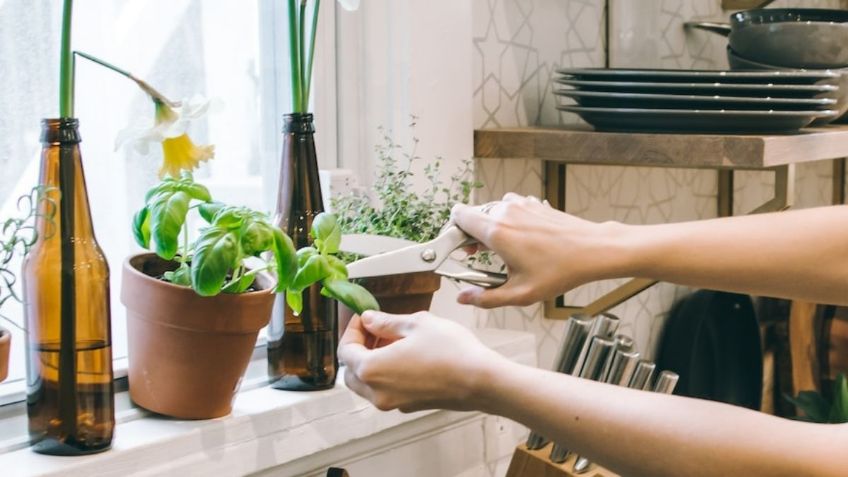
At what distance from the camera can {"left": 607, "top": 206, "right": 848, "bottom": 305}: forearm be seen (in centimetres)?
99

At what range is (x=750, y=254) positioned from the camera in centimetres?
98

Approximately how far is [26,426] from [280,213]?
0.31 m

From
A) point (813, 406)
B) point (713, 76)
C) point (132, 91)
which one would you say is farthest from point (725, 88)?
point (813, 406)

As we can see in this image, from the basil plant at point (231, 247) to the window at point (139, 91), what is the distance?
0.12m

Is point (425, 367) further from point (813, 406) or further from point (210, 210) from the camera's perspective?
point (813, 406)

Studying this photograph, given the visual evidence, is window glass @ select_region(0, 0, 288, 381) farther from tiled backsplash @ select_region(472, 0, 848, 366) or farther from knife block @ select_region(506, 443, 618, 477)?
knife block @ select_region(506, 443, 618, 477)

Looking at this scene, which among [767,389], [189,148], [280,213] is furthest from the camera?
[767,389]

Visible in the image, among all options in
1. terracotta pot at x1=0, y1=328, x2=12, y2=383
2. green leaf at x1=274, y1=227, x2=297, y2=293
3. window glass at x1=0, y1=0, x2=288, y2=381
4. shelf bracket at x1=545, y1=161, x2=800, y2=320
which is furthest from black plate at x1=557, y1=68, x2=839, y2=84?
terracotta pot at x1=0, y1=328, x2=12, y2=383

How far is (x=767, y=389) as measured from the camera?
208 centimetres

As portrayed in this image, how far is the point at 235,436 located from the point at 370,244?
22 centimetres

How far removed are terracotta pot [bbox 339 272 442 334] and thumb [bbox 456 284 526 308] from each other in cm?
16

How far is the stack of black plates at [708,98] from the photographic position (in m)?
1.24

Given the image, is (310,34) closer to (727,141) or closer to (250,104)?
(250,104)

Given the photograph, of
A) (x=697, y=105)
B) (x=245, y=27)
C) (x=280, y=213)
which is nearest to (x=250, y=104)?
(x=245, y=27)
